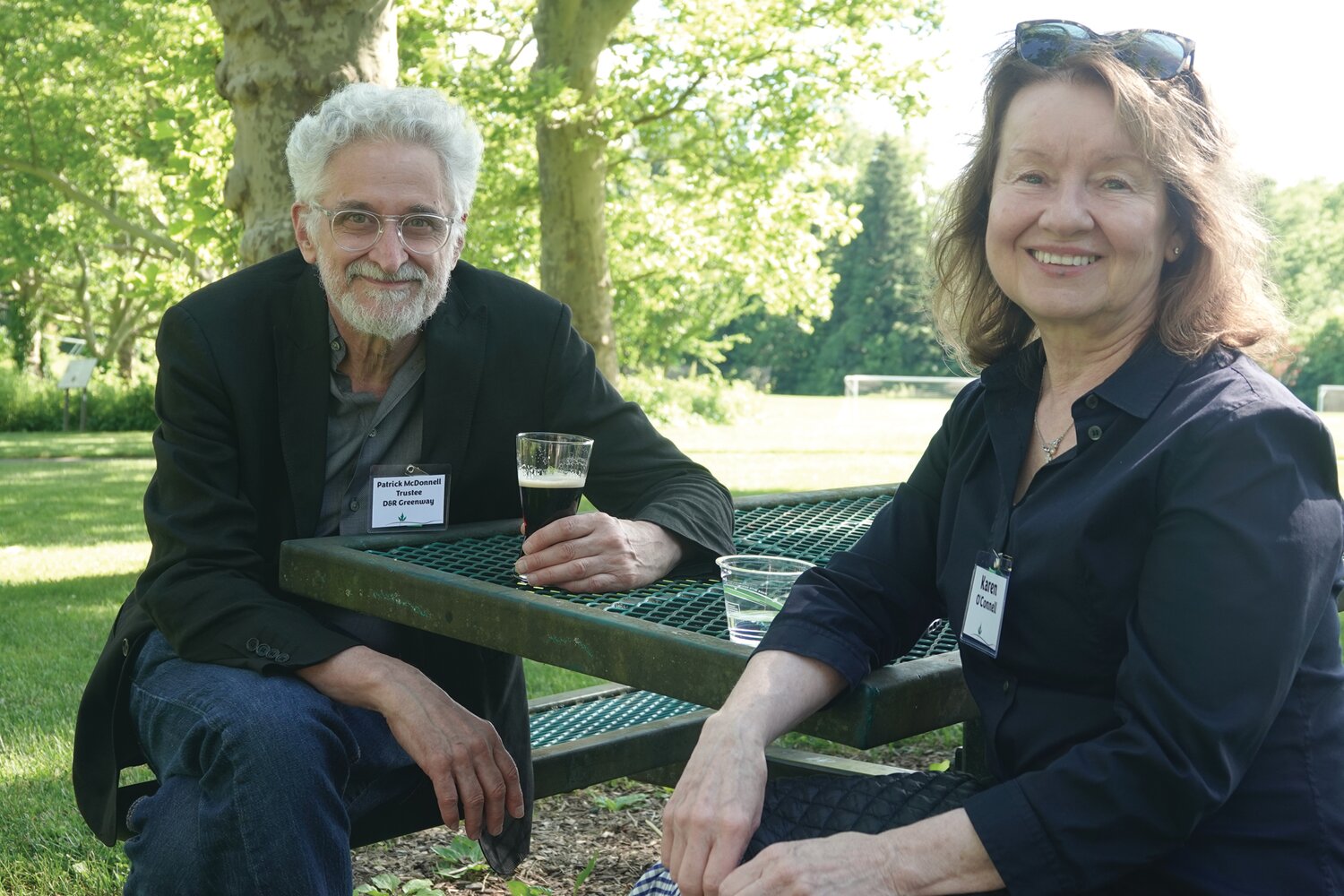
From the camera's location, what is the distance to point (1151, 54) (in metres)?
1.81

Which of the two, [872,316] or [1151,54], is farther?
[872,316]

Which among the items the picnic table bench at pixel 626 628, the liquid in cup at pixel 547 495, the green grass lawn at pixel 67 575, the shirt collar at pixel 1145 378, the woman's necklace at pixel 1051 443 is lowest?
the green grass lawn at pixel 67 575

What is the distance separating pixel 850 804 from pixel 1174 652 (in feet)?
1.62

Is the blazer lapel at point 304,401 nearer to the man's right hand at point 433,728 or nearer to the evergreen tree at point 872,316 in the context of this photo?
the man's right hand at point 433,728

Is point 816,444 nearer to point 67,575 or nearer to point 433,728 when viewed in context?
point 67,575

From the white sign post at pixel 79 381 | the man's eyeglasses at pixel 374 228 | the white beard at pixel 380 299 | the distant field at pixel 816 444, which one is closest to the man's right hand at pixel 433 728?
the white beard at pixel 380 299

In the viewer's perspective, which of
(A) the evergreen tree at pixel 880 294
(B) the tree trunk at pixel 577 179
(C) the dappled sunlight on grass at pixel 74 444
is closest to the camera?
(B) the tree trunk at pixel 577 179

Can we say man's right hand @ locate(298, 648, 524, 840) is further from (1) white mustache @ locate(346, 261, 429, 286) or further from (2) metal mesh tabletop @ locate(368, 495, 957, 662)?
(1) white mustache @ locate(346, 261, 429, 286)

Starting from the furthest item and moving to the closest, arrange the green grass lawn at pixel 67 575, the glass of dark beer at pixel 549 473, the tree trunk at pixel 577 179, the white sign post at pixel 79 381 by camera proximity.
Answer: the white sign post at pixel 79 381, the tree trunk at pixel 577 179, the green grass lawn at pixel 67 575, the glass of dark beer at pixel 549 473

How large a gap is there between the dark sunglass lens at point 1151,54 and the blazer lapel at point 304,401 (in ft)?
5.43

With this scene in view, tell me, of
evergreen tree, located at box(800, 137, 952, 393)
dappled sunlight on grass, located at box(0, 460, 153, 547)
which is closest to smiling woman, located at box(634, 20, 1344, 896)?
dappled sunlight on grass, located at box(0, 460, 153, 547)

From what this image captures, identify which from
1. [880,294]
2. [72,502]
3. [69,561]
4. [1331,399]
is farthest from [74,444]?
[880,294]

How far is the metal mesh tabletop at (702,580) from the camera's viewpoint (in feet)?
6.79

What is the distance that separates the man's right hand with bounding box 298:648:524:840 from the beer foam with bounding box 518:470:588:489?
39cm
